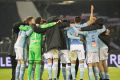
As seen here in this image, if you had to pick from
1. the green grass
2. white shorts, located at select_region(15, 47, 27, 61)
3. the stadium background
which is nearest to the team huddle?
white shorts, located at select_region(15, 47, 27, 61)

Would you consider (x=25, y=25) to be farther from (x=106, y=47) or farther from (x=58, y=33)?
(x=106, y=47)

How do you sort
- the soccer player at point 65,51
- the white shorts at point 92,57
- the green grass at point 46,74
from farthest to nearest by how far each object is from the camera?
the green grass at point 46,74, the soccer player at point 65,51, the white shorts at point 92,57

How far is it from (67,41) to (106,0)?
42.6ft

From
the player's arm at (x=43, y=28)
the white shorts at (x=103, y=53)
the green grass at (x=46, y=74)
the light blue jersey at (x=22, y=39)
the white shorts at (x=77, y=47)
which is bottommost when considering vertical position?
the green grass at (x=46, y=74)

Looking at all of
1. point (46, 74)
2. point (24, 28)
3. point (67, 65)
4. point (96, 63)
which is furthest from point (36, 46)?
point (46, 74)

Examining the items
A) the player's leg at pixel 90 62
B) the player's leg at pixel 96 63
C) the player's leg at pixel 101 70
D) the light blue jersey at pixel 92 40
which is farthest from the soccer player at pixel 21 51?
the player's leg at pixel 101 70

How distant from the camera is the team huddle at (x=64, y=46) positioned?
13211 millimetres

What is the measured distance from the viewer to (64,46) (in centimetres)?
1341

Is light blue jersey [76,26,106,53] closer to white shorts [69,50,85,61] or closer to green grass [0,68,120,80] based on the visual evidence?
white shorts [69,50,85,61]

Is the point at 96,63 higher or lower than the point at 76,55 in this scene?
lower

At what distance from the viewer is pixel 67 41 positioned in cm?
1360

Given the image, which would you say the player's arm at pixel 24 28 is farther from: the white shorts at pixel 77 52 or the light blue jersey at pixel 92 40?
the light blue jersey at pixel 92 40

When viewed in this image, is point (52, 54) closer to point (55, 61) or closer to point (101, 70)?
point (55, 61)

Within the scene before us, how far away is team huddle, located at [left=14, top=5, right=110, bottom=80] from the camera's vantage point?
1321 centimetres
